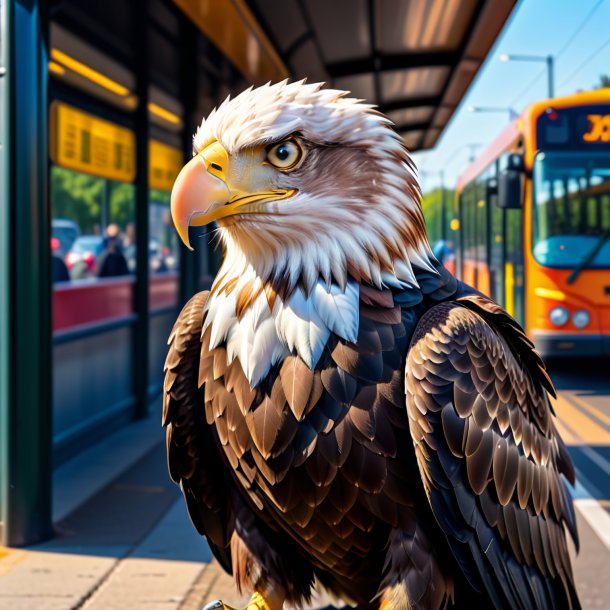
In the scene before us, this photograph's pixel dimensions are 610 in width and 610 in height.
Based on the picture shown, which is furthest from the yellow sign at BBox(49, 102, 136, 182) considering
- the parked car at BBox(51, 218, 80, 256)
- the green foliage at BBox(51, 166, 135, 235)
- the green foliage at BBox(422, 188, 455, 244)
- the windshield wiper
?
the green foliage at BBox(422, 188, 455, 244)

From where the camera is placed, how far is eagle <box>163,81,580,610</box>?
6.27 ft

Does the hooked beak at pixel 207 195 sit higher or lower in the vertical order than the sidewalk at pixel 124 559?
higher

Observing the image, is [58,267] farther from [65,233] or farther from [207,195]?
[207,195]

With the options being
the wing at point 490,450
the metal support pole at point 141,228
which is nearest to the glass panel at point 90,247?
the metal support pole at point 141,228

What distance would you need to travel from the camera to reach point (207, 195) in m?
1.87

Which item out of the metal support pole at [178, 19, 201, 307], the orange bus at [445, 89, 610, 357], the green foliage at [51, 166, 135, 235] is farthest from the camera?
the metal support pole at [178, 19, 201, 307]

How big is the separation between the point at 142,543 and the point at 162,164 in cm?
544

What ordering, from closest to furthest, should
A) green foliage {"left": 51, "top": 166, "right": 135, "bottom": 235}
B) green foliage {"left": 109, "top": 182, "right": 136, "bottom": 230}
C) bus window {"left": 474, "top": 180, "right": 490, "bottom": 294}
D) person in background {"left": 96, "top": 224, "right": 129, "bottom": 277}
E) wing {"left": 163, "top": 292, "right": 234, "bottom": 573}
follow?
wing {"left": 163, "top": 292, "right": 234, "bottom": 573}
green foliage {"left": 51, "top": 166, "right": 135, "bottom": 235}
person in background {"left": 96, "top": 224, "right": 129, "bottom": 277}
green foliage {"left": 109, "top": 182, "right": 136, "bottom": 230}
bus window {"left": 474, "top": 180, "right": 490, "bottom": 294}

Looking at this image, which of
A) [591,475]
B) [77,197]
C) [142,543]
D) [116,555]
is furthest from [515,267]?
[116,555]

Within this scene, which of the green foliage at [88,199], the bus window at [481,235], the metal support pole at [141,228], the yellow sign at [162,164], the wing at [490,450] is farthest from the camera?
the bus window at [481,235]

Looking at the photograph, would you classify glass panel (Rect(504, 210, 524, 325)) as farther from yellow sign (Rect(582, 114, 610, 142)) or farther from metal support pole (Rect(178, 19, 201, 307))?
metal support pole (Rect(178, 19, 201, 307))

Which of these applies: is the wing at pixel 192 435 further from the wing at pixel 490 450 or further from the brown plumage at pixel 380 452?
the wing at pixel 490 450

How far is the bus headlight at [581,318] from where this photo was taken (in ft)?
26.4

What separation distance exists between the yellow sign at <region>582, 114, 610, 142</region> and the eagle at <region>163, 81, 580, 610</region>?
24.1 feet
